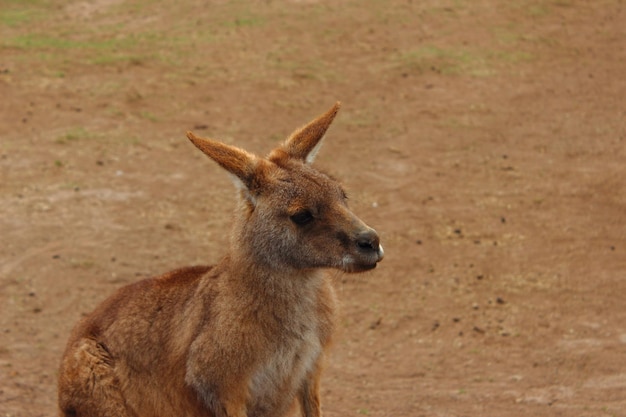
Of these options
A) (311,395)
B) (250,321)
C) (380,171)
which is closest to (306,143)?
(250,321)

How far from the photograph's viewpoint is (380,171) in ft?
35.8

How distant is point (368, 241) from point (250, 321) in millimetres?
718

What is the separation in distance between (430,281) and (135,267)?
8.57ft

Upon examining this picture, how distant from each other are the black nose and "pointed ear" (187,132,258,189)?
0.63 meters

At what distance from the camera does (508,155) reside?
445 inches

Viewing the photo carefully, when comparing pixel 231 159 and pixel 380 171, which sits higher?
pixel 231 159

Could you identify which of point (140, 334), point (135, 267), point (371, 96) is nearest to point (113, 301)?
point (140, 334)

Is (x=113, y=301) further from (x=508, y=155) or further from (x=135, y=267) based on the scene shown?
(x=508, y=155)

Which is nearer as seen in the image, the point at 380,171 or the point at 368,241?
the point at 368,241

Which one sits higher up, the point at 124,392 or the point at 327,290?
the point at 327,290

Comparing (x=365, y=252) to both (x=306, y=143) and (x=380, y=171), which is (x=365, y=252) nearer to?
(x=306, y=143)

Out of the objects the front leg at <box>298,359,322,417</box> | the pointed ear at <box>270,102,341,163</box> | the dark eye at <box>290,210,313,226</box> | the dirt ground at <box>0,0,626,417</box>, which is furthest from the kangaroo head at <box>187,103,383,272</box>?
the dirt ground at <box>0,0,626,417</box>

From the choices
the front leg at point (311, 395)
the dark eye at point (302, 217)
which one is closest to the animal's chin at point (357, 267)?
the dark eye at point (302, 217)

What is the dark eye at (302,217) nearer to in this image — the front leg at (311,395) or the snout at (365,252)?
the snout at (365,252)
